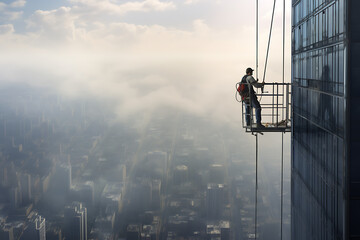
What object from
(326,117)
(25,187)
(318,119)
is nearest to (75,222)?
(25,187)

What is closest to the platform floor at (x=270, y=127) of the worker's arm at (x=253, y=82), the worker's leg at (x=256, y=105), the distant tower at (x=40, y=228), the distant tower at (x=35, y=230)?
the worker's leg at (x=256, y=105)

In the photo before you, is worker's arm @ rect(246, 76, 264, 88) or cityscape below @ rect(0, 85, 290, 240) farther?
cityscape below @ rect(0, 85, 290, 240)

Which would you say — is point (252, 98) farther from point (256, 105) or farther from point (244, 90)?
point (244, 90)

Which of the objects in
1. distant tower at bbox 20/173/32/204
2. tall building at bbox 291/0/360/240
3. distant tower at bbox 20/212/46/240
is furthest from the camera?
distant tower at bbox 20/173/32/204

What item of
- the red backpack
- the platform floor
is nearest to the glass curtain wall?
the platform floor

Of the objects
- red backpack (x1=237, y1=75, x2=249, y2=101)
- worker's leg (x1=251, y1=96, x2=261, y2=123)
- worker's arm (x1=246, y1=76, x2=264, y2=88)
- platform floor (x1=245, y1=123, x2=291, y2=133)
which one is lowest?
platform floor (x1=245, y1=123, x2=291, y2=133)

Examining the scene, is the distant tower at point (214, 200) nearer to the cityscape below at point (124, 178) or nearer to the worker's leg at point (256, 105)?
the cityscape below at point (124, 178)

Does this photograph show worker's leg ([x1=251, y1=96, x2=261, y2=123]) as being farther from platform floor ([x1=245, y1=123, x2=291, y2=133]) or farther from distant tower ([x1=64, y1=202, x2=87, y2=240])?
distant tower ([x1=64, y1=202, x2=87, y2=240])
